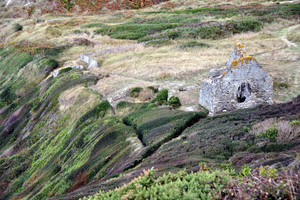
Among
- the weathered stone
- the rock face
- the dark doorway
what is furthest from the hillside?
the dark doorway

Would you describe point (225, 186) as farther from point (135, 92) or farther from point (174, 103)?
point (135, 92)

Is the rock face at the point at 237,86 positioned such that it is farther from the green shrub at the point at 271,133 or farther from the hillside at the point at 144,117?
the green shrub at the point at 271,133

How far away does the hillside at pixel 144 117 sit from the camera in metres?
6.03

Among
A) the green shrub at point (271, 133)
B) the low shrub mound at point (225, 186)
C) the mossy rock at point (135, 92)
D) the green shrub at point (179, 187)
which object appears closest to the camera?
the low shrub mound at point (225, 186)

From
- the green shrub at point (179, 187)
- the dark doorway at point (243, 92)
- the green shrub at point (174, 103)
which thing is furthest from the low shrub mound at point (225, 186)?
the green shrub at point (174, 103)

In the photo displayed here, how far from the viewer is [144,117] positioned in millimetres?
14406

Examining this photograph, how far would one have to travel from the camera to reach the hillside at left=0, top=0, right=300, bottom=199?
6031 mm

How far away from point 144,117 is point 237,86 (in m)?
5.87

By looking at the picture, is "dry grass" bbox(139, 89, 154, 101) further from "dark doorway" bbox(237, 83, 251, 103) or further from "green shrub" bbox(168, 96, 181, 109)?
"dark doorway" bbox(237, 83, 251, 103)

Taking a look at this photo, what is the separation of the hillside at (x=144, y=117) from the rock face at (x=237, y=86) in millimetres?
1363

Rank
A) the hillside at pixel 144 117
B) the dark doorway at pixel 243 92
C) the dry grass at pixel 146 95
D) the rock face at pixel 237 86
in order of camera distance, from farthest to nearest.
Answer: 1. the dry grass at pixel 146 95
2. the dark doorway at pixel 243 92
3. the rock face at pixel 237 86
4. the hillside at pixel 144 117

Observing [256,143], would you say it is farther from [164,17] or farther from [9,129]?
[164,17]

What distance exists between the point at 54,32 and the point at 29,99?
21.6 metres

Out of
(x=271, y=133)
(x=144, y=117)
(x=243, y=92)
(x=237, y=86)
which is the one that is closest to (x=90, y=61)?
(x=144, y=117)
